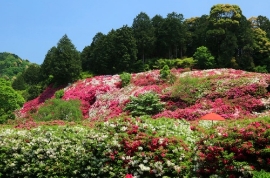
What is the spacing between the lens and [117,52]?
3534 cm

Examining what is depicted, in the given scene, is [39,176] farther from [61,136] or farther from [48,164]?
[61,136]

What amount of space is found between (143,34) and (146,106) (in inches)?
881

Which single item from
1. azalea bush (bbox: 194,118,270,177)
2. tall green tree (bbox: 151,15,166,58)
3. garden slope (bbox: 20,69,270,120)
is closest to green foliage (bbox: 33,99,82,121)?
garden slope (bbox: 20,69,270,120)

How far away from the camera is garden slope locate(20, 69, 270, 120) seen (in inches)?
669

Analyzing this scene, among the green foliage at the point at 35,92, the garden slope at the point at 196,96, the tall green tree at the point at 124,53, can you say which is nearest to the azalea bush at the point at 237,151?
the garden slope at the point at 196,96

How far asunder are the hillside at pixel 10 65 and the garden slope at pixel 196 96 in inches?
2445

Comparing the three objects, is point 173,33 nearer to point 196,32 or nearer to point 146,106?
point 196,32

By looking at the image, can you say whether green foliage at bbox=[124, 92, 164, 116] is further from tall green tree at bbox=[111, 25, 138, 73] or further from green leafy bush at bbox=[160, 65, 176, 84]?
tall green tree at bbox=[111, 25, 138, 73]

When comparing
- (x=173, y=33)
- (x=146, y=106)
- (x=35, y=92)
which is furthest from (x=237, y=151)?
(x=173, y=33)

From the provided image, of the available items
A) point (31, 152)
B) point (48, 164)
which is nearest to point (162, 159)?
point (48, 164)

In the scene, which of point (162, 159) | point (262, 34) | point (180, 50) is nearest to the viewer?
Answer: point (162, 159)

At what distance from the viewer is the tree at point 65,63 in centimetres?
3209

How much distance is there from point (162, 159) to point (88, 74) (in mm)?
30605

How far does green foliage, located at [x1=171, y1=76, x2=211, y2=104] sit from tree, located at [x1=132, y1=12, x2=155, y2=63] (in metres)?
19.7
